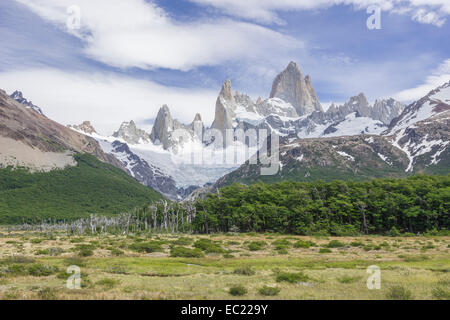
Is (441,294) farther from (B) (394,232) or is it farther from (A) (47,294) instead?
(B) (394,232)

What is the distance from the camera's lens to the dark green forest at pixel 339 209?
79750 millimetres

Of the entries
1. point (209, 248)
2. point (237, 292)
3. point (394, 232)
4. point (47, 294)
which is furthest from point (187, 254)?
point (394, 232)

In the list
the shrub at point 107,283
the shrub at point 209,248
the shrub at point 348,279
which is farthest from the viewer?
the shrub at point 209,248

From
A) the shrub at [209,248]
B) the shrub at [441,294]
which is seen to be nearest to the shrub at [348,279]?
the shrub at [441,294]

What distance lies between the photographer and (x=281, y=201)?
9250 cm

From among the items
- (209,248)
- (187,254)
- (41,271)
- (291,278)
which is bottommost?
(209,248)

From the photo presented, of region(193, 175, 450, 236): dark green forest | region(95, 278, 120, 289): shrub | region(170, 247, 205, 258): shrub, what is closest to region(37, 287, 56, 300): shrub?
region(95, 278, 120, 289): shrub

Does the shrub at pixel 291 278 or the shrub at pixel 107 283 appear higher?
Answer: the shrub at pixel 107 283

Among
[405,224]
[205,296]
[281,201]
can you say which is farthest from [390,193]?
[205,296]

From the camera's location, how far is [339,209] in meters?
84.6

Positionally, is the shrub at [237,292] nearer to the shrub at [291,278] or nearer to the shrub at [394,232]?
the shrub at [291,278]

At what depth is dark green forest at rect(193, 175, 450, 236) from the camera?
262 ft
